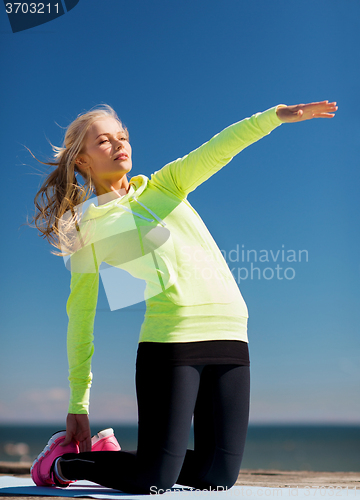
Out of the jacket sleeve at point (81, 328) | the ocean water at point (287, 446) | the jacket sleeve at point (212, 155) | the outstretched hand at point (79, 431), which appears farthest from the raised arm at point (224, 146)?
the ocean water at point (287, 446)

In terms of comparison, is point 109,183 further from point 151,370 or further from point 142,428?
point 142,428

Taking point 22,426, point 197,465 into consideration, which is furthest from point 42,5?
point 22,426

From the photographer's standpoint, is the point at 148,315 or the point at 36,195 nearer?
the point at 148,315

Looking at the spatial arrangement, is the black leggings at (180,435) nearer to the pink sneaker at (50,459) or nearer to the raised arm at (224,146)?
the pink sneaker at (50,459)

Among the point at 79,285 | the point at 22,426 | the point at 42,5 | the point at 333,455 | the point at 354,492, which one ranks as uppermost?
the point at 42,5

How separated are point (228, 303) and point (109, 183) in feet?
2.27

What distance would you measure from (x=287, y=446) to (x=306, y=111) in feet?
72.5

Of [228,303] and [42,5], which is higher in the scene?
[42,5]

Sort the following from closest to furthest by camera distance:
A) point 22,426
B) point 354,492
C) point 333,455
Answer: point 354,492 < point 333,455 < point 22,426

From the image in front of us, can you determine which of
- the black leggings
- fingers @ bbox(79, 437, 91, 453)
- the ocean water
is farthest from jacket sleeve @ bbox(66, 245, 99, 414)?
the ocean water

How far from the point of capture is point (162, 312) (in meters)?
1.47

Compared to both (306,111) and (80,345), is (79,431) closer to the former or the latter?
(80,345)

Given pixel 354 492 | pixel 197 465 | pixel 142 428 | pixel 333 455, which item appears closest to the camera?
pixel 142 428

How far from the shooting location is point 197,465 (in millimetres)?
1552
